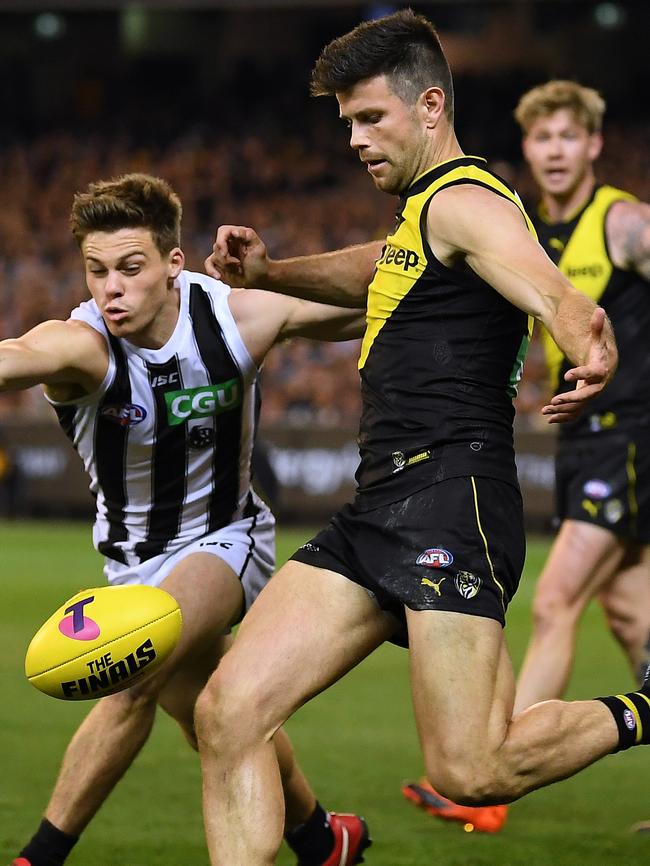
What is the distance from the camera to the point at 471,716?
12.7 ft

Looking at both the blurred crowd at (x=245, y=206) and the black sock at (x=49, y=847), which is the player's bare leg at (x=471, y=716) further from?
the blurred crowd at (x=245, y=206)

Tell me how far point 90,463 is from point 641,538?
2.47 metres

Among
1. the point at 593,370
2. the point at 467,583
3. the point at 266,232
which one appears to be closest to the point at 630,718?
the point at 467,583

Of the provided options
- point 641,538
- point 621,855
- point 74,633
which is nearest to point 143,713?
point 74,633

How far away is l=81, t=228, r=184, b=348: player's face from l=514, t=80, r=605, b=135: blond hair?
2.33 meters

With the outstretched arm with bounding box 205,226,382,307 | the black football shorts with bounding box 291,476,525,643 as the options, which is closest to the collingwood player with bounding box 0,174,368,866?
the outstretched arm with bounding box 205,226,382,307

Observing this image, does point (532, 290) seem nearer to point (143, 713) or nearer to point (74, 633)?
point (74, 633)

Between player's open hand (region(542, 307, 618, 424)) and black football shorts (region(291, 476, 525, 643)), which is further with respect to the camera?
black football shorts (region(291, 476, 525, 643))

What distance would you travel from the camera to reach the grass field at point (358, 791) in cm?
507

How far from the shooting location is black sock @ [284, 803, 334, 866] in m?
4.82

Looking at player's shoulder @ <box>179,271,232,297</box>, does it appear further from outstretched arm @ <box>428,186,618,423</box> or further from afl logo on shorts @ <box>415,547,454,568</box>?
afl logo on shorts @ <box>415,547,454,568</box>

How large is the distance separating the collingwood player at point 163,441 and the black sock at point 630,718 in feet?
3.70

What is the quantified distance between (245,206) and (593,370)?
20.5m

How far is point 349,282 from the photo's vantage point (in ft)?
15.9
